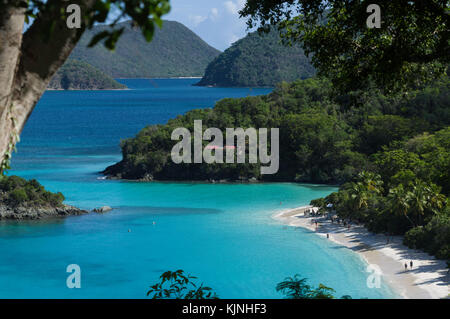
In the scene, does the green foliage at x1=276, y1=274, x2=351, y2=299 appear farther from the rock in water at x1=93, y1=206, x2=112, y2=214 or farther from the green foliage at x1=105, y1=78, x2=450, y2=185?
the green foliage at x1=105, y1=78, x2=450, y2=185

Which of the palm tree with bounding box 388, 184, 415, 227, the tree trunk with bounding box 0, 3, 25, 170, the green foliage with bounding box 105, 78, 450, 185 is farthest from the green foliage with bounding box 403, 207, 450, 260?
the tree trunk with bounding box 0, 3, 25, 170

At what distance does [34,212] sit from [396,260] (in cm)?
2750

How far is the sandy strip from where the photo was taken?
1005 inches

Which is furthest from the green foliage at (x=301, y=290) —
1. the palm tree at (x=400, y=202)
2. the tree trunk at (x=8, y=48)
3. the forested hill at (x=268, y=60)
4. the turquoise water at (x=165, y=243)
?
the forested hill at (x=268, y=60)

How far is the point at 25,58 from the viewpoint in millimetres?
3531

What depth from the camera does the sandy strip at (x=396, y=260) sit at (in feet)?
83.8

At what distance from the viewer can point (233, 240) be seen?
37.0 meters

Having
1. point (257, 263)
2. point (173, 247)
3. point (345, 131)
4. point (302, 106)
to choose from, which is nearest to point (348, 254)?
point (257, 263)

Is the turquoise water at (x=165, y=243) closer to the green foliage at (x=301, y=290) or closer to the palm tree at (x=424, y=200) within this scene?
the palm tree at (x=424, y=200)

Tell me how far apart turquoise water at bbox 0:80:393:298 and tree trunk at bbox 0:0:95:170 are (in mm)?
22946

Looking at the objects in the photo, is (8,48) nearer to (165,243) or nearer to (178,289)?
(178,289)

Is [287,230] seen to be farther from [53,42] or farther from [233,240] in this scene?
[53,42]

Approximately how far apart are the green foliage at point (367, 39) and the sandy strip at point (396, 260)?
18683 mm
